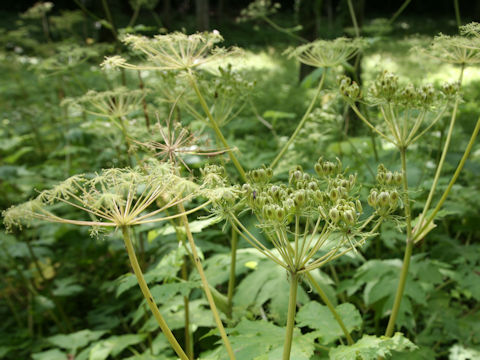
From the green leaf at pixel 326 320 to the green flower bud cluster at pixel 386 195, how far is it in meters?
0.98

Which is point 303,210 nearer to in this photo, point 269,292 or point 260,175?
point 260,175

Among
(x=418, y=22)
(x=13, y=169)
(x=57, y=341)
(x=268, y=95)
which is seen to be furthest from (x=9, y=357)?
(x=418, y=22)

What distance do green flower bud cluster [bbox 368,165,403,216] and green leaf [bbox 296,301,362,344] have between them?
0.98 metres

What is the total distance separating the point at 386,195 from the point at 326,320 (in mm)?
1151

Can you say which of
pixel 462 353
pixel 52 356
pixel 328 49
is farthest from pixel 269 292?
pixel 52 356

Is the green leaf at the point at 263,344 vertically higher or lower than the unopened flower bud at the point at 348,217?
lower

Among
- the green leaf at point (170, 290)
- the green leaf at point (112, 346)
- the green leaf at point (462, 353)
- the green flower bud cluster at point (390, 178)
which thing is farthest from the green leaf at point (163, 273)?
the green leaf at point (462, 353)

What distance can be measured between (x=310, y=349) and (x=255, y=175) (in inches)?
39.8

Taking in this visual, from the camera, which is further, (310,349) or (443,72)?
(443,72)

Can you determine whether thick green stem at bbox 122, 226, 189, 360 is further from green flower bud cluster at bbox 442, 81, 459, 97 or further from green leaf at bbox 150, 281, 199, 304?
green flower bud cluster at bbox 442, 81, 459, 97

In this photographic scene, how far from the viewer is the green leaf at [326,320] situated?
2.42 meters

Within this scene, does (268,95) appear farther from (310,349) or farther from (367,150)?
(310,349)

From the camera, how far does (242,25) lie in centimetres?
A: 3189

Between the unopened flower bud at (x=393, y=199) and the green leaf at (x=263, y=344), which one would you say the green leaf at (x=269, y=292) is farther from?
the unopened flower bud at (x=393, y=199)
